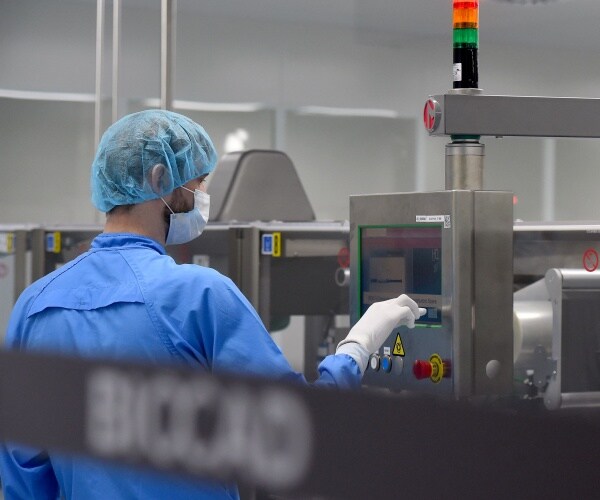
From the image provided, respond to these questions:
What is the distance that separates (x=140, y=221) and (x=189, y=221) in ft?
0.32

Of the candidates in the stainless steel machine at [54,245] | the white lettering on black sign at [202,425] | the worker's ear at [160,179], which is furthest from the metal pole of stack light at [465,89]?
the stainless steel machine at [54,245]

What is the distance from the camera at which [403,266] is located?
1860mm

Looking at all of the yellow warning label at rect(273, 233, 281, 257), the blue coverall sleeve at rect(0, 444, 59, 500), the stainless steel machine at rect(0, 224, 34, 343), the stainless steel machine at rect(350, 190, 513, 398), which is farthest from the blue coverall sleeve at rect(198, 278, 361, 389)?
the stainless steel machine at rect(0, 224, 34, 343)

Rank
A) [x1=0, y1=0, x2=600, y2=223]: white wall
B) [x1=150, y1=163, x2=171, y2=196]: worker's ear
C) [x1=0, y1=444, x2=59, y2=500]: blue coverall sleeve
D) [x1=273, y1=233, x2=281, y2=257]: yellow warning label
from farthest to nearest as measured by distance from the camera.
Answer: [x1=0, y1=0, x2=600, y2=223]: white wall, [x1=273, y1=233, x2=281, y2=257]: yellow warning label, [x1=150, y1=163, x2=171, y2=196]: worker's ear, [x1=0, y1=444, x2=59, y2=500]: blue coverall sleeve

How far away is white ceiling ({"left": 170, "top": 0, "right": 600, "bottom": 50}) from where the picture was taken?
11.3 ft

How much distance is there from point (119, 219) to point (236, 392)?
4.32ft

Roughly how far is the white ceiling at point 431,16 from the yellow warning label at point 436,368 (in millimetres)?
1961

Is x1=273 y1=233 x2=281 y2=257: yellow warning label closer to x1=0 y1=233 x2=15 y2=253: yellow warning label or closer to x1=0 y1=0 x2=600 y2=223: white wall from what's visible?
x1=0 y1=0 x2=600 y2=223: white wall

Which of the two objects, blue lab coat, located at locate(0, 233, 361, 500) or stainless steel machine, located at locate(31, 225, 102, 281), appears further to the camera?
stainless steel machine, located at locate(31, 225, 102, 281)

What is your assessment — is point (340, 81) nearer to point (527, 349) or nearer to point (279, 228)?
point (279, 228)

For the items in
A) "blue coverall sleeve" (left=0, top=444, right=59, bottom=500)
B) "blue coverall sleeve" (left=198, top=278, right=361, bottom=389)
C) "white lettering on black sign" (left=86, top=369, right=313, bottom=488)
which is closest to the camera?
"white lettering on black sign" (left=86, top=369, right=313, bottom=488)

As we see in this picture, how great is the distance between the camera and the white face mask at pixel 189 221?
72.8 inches

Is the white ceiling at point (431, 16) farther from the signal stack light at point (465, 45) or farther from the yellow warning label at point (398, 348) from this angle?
the yellow warning label at point (398, 348)

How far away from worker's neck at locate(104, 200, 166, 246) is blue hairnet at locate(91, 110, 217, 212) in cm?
1
